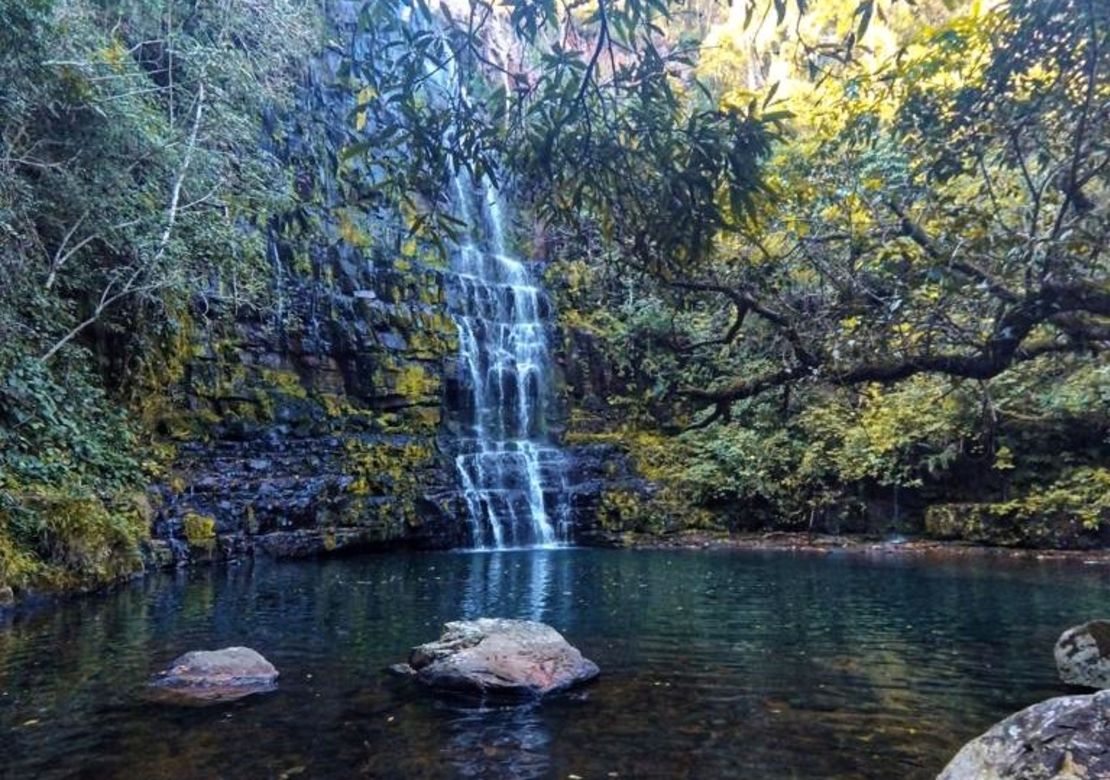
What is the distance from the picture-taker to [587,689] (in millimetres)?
6750

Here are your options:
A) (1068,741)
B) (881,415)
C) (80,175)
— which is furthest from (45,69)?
(881,415)

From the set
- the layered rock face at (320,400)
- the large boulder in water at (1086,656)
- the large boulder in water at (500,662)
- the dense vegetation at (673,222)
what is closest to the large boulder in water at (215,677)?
the large boulder in water at (500,662)

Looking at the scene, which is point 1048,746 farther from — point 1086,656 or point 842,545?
point 842,545

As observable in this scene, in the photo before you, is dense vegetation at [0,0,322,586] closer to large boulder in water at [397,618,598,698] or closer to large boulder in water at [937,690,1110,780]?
large boulder in water at [397,618,598,698]

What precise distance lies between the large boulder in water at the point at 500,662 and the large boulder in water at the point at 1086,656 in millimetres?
3890

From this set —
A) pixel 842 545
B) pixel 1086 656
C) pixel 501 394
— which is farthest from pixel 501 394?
pixel 1086 656

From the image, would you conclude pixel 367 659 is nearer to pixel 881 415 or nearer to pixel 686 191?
pixel 686 191

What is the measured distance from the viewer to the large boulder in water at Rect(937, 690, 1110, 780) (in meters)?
3.62

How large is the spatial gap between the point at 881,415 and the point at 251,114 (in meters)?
16.4

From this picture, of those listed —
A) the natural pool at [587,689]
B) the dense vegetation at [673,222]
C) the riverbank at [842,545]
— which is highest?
the dense vegetation at [673,222]

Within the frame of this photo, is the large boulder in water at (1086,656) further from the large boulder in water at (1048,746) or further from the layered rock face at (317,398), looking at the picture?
the layered rock face at (317,398)

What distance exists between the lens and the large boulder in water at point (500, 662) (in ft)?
21.8

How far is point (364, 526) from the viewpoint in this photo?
19.2 metres

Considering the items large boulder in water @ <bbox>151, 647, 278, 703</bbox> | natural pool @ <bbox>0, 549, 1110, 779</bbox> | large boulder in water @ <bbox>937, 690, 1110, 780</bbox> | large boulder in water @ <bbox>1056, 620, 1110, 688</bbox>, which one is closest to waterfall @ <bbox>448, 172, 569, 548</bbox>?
natural pool @ <bbox>0, 549, 1110, 779</bbox>
